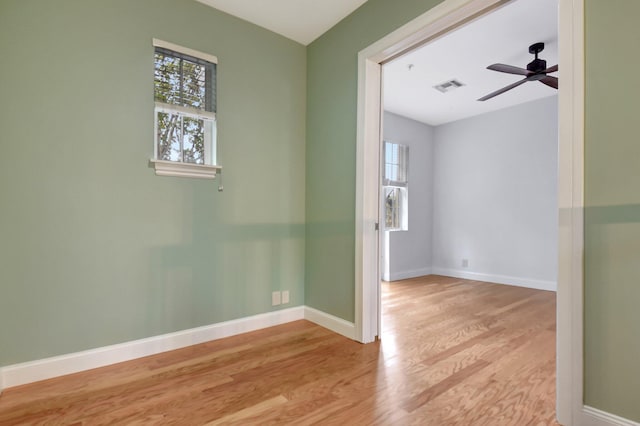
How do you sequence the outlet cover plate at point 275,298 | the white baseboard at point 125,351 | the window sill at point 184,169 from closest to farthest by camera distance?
1. the white baseboard at point 125,351
2. the window sill at point 184,169
3. the outlet cover plate at point 275,298

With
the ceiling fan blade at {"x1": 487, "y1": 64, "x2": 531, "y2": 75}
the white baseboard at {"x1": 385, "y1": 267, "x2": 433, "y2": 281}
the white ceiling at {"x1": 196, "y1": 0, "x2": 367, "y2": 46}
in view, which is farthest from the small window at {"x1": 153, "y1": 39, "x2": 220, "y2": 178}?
the white baseboard at {"x1": 385, "y1": 267, "x2": 433, "y2": 281}

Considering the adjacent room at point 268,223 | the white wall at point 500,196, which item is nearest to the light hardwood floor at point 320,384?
the adjacent room at point 268,223

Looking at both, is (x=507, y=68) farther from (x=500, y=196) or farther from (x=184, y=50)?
(x=184, y=50)

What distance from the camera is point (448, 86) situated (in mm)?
4066

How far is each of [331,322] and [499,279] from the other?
3.56m

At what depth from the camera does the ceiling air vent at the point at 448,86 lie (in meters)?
3.94

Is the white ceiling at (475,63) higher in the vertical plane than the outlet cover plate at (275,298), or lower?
higher

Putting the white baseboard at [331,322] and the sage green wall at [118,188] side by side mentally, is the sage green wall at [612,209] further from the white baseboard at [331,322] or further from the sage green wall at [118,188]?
the sage green wall at [118,188]

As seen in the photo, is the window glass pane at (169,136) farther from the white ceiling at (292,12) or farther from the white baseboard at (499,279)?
the white baseboard at (499,279)

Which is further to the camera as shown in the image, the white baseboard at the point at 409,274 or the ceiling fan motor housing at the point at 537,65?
the white baseboard at the point at 409,274

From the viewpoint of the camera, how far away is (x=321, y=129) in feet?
9.59

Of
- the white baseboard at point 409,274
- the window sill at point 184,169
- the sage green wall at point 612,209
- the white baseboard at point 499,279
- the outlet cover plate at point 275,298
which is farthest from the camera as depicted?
the white baseboard at point 409,274

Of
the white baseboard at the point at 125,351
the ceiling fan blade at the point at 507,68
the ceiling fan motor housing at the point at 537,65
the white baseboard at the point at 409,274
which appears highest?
the ceiling fan motor housing at the point at 537,65

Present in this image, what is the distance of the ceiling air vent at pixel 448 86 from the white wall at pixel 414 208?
42.9 inches
